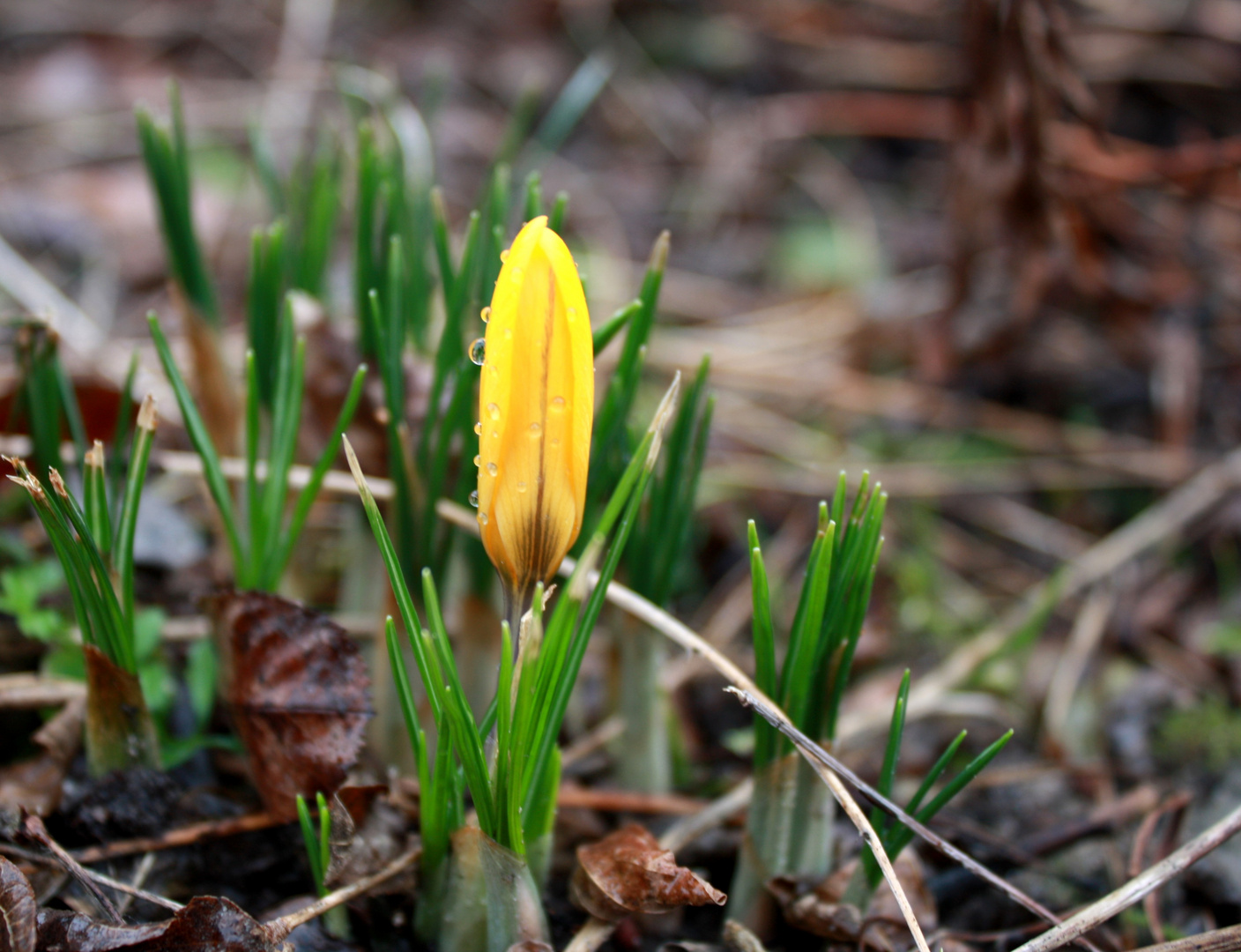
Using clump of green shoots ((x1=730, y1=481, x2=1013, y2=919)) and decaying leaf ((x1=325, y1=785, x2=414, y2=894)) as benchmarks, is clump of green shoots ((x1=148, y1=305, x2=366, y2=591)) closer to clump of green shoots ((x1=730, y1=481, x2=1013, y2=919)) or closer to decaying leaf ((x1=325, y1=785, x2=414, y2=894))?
decaying leaf ((x1=325, y1=785, x2=414, y2=894))

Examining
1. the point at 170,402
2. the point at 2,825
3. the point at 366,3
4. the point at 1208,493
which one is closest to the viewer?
the point at 2,825

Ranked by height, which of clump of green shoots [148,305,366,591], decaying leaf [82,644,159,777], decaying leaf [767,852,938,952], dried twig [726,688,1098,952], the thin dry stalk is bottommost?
the thin dry stalk

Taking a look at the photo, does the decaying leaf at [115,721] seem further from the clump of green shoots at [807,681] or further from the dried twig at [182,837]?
the clump of green shoots at [807,681]

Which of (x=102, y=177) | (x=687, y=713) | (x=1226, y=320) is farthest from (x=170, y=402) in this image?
(x=1226, y=320)

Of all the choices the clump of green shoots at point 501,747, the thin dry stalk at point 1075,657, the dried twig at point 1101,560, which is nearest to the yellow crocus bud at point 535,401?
the clump of green shoots at point 501,747

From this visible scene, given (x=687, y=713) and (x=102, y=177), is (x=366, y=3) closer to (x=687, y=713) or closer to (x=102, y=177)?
(x=102, y=177)

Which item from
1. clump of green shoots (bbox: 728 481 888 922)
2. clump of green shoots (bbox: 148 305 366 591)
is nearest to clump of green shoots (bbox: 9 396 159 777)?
clump of green shoots (bbox: 148 305 366 591)
